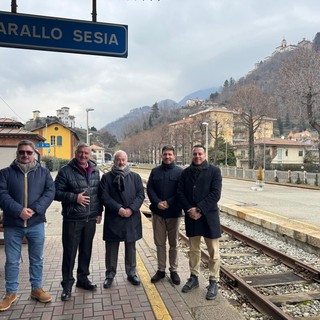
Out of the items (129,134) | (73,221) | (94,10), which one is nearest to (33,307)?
(73,221)

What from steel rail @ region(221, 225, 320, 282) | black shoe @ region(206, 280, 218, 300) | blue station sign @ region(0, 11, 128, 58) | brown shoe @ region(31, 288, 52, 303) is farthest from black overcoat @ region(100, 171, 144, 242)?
steel rail @ region(221, 225, 320, 282)

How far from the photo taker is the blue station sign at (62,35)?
411cm

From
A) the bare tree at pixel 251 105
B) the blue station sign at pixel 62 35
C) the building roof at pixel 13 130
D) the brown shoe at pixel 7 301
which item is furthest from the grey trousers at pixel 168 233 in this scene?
the bare tree at pixel 251 105

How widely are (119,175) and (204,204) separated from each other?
1.21m

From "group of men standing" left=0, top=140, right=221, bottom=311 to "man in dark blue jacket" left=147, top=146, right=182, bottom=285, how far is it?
14 millimetres

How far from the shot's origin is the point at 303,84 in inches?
1048

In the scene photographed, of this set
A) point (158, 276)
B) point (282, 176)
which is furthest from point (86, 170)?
point (282, 176)

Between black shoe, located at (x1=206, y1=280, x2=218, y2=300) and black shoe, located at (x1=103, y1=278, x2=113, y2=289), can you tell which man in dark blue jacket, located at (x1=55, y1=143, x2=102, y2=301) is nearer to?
black shoe, located at (x1=103, y1=278, x2=113, y2=289)

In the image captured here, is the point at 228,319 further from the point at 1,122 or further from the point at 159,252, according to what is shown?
the point at 1,122

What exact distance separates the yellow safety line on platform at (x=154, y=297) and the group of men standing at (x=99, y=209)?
0.15 metres

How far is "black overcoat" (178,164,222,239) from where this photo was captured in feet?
14.7

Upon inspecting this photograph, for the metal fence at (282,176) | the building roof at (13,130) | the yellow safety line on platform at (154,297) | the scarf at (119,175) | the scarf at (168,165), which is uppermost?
the building roof at (13,130)

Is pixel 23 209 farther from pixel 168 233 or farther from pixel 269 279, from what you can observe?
pixel 269 279

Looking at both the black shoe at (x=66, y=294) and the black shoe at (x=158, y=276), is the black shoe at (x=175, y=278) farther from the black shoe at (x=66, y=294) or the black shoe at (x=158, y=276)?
the black shoe at (x=66, y=294)
